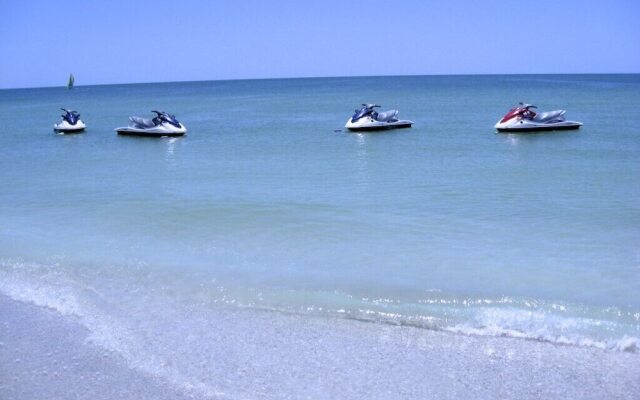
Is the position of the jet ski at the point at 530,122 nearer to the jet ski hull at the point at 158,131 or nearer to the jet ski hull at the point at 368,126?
the jet ski hull at the point at 368,126

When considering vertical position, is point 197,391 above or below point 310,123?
below

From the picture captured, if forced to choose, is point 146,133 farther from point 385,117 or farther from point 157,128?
point 385,117

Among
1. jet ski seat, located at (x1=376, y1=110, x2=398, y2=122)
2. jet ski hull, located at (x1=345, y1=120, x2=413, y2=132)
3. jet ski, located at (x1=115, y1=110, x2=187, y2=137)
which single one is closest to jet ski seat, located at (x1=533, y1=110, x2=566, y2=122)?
jet ski hull, located at (x1=345, y1=120, x2=413, y2=132)

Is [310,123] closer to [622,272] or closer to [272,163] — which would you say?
[272,163]

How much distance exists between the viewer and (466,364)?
233 inches

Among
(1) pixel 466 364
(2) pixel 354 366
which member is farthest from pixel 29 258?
(1) pixel 466 364

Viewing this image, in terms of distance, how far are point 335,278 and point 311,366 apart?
267 cm

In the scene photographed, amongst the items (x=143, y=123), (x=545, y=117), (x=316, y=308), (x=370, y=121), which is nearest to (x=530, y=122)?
(x=545, y=117)

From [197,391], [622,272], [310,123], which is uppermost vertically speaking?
[310,123]

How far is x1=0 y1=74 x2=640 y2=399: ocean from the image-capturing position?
231 inches

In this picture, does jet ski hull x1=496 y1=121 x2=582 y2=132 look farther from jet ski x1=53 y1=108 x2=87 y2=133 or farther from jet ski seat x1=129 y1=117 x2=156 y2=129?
jet ski x1=53 y1=108 x2=87 y2=133

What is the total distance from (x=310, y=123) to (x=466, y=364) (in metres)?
32.1

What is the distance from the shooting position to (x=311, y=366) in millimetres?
5965

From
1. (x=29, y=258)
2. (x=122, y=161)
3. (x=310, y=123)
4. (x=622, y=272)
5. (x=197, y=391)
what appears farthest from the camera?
(x=310, y=123)
